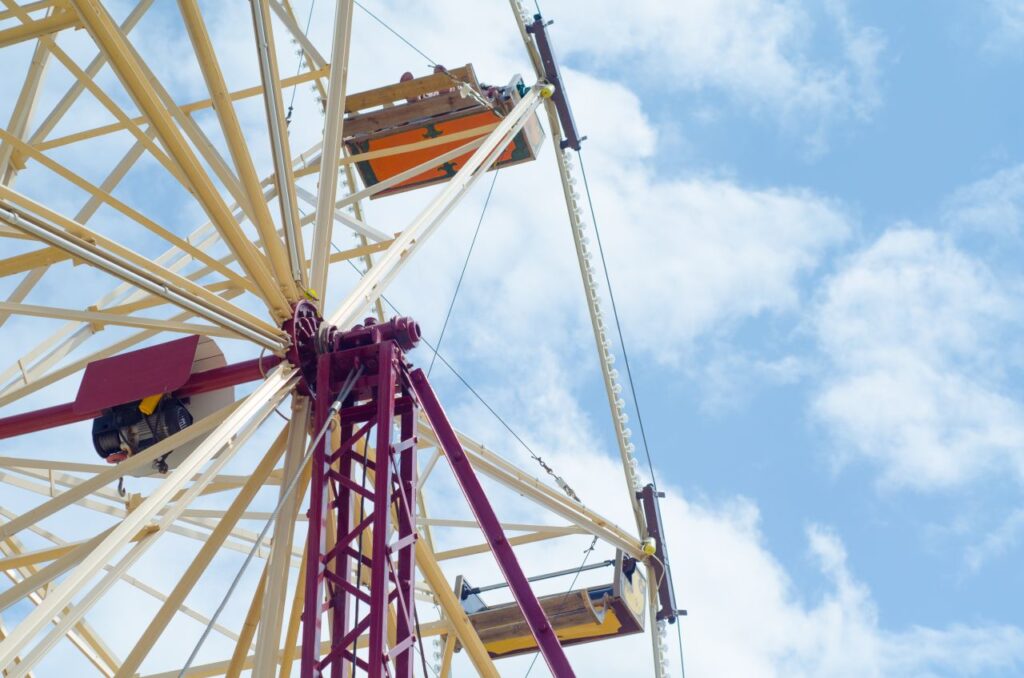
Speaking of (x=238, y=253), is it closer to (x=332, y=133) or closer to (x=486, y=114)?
(x=332, y=133)

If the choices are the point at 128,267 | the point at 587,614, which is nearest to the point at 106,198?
the point at 128,267

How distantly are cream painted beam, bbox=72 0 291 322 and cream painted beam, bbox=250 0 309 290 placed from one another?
32 centimetres

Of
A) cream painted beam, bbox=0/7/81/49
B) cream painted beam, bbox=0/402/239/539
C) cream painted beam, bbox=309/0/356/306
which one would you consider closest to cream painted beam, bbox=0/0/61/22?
cream painted beam, bbox=0/7/81/49

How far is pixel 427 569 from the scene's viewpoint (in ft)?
48.1

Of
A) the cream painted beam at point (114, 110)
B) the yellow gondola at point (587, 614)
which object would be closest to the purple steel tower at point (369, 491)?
the cream painted beam at point (114, 110)

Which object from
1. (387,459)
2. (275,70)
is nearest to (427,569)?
(387,459)

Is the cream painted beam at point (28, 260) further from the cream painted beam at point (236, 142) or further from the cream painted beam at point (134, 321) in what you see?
the cream painted beam at point (236, 142)

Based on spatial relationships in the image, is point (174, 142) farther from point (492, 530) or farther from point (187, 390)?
point (492, 530)

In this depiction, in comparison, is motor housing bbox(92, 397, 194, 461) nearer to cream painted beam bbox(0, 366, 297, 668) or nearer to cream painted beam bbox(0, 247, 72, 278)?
cream painted beam bbox(0, 366, 297, 668)

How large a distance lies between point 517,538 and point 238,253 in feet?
21.2

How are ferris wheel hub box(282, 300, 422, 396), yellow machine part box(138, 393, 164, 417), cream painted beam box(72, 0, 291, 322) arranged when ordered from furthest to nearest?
yellow machine part box(138, 393, 164, 417) < ferris wheel hub box(282, 300, 422, 396) < cream painted beam box(72, 0, 291, 322)

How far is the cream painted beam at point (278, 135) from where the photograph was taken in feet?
42.8

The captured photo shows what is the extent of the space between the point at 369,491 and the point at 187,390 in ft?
6.98

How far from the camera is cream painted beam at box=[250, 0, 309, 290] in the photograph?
1303 centimetres
